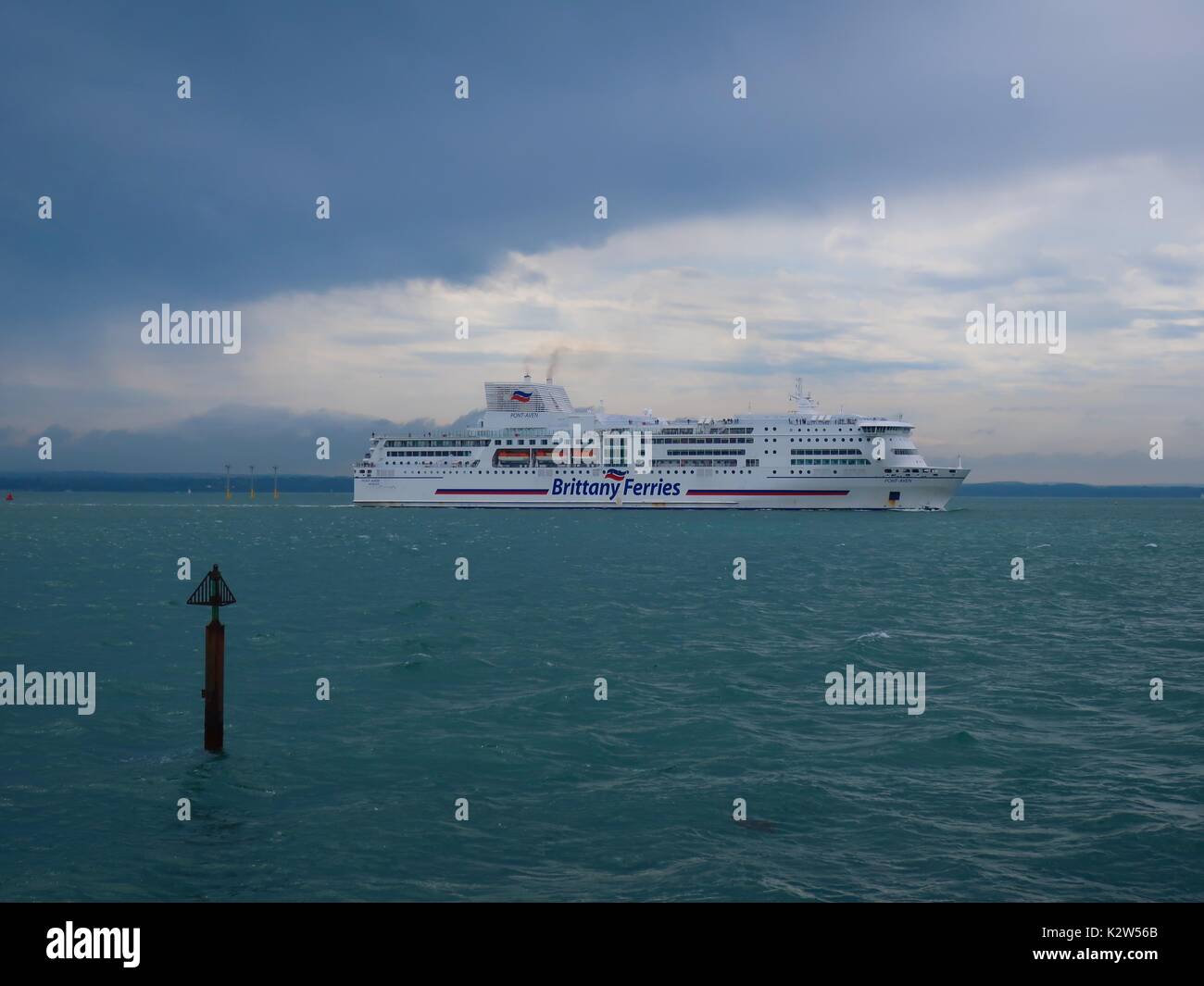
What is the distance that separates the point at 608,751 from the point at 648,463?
99301 mm

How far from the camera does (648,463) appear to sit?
114m

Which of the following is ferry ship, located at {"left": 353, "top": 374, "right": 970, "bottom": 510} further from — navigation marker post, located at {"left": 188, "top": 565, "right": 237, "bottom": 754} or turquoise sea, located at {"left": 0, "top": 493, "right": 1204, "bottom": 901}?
navigation marker post, located at {"left": 188, "top": 565, "right": 237, "bottom": 754}

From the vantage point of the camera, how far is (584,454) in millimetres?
117750

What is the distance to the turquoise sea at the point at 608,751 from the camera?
10.9m

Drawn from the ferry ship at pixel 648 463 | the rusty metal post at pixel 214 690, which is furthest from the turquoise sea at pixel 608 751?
the ferry ship at pixel 648 463

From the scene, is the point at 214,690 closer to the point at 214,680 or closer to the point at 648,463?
the point at 214,680

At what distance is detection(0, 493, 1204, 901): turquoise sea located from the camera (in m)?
10.9

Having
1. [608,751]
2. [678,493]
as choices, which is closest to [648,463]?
[678,493]

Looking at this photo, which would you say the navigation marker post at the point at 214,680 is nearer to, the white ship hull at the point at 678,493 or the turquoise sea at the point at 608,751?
the turquoise sea at the point at 608,751

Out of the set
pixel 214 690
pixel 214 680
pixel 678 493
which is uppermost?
pixel 678 493

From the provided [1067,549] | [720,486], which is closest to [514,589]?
[1067,549]

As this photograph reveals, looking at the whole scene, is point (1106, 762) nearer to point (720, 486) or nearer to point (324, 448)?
point (324, 448)

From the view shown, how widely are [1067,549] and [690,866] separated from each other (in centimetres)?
6332

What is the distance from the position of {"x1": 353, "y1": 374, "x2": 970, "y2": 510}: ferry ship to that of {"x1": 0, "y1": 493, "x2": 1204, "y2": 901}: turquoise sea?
7049 centimetres
